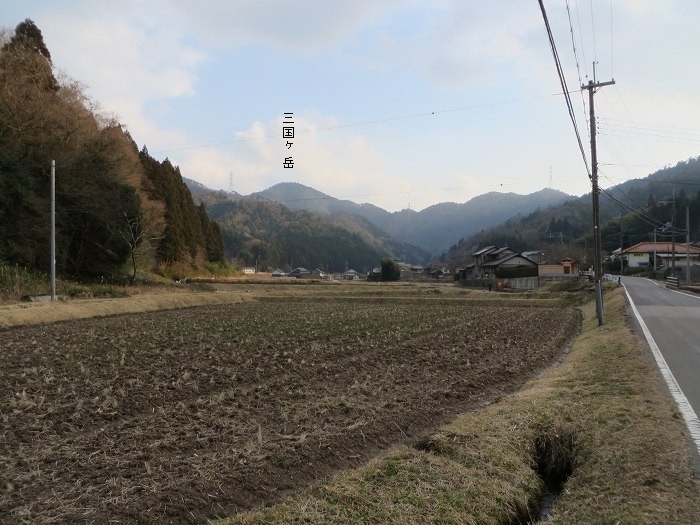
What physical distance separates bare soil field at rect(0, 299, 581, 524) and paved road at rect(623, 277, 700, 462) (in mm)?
2460

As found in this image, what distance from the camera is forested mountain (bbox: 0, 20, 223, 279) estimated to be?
25.9 meters

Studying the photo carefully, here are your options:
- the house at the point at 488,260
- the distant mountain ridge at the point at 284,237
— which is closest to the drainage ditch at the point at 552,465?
the house at the point at 488,260

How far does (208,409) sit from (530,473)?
13.2 feet

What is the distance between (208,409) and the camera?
6.82 m

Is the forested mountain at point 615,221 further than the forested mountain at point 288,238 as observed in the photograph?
No

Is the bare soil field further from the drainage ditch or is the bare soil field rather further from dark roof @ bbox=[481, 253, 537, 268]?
dark roof @ bbox=[481, 253, 537, 268]

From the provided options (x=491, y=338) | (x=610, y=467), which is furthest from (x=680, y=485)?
(x=491, y=338)

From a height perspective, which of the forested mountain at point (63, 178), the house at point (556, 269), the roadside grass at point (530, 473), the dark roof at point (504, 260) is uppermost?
the forested mountain at point (63, 178)

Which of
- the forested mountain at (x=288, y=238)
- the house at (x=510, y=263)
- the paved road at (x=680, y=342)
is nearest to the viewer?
the paved road at (x=680, y=342)

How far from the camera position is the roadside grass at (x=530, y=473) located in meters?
3.78

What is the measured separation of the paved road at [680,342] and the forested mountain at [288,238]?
315 ft

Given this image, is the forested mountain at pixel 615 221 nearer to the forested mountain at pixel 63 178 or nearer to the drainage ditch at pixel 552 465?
the forested mountain at pixel 63 178

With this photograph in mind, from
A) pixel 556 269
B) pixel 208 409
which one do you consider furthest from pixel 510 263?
pixel 208 409

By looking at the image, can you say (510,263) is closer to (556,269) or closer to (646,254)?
(556,269)
